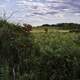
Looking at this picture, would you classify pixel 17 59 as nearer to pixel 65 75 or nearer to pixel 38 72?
pixel 38 72

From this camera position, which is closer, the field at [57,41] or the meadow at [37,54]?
the meadow at [37,54]

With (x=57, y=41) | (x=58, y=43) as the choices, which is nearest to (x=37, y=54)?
(x=58, y=43)

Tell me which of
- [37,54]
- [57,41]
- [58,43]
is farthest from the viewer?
[57,41]

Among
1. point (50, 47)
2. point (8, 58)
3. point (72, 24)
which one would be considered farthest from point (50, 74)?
point (72, 24)

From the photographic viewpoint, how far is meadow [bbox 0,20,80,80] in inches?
336

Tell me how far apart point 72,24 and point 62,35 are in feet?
2.71

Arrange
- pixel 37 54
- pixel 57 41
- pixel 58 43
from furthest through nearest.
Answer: pixel 57 41 < pixel 58 43 < pixel 37 54

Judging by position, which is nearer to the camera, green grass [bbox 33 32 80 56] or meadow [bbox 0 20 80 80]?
meadow [bbox 0 20 80 80]

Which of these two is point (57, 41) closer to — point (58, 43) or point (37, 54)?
point (58, 43)

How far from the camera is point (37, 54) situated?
30.2 feet

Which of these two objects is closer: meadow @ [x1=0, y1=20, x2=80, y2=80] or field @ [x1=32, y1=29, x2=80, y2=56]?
meadow @ [x1=0, y1=20, x2=80, y2=80]

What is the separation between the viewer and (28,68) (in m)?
9.05

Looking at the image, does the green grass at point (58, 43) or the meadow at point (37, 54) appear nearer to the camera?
the meadow at point (37, 54)

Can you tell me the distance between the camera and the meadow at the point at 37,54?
28.0 feet
